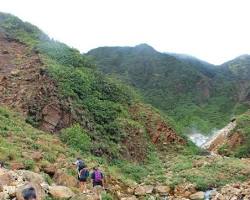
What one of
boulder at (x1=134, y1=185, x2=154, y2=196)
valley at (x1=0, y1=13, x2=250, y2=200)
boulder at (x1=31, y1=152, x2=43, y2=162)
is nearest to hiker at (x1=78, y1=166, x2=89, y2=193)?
valley at (x1=0, y1=13, x2=250, y2=200)

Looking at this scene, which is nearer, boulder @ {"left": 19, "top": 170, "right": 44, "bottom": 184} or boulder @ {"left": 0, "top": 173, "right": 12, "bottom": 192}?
boulder @ {"left": 0, "top": 173, "right": 12, "bottom": 192}

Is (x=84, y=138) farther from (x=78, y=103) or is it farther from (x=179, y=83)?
(x=179, y=83)

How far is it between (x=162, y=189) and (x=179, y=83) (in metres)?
61.5

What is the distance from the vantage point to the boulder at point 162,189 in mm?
27109

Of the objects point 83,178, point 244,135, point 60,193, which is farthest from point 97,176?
point 244,135

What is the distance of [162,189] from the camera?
27.3m

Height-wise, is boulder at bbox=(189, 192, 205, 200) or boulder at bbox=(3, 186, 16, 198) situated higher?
boulder at bbox=(3, 186, 16, 198)

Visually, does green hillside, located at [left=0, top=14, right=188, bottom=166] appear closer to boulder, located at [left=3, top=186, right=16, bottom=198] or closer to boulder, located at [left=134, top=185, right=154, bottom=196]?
boulder, located at [left=134, top=185, right=154, bottom=196]

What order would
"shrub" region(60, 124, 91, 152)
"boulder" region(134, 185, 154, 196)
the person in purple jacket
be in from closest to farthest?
1. the person in purple jacket
2. "boulder" region(134, 185, 154, 196)
3. "shrub" region(60, 124, 91, 152)

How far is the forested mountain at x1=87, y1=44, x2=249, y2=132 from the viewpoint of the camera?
249 feet

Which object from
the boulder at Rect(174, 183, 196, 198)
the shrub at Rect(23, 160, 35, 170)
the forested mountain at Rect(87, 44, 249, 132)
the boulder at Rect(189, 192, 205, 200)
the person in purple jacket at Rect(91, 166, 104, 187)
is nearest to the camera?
the person in purple jacket at Rect(91, 166, 104, 187)

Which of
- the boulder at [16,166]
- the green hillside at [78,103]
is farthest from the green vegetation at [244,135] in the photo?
the boulder at [16,166]

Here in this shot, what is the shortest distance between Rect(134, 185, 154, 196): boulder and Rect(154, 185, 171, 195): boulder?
26 centimetres

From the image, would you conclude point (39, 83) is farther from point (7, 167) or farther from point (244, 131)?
point (244, 131)
